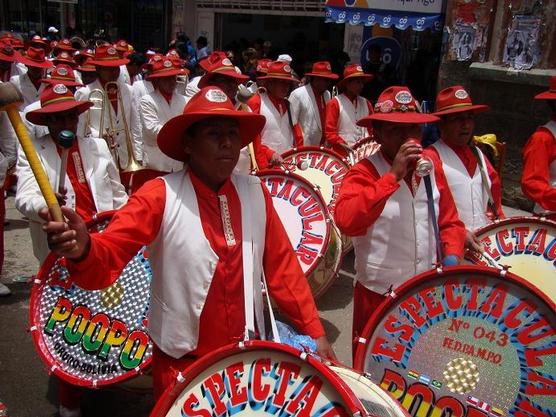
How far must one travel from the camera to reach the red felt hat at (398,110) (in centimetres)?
291

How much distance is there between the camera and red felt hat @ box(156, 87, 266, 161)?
7.63 feet

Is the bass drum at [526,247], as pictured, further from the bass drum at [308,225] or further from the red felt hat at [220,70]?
the red felt hat at [220,70]

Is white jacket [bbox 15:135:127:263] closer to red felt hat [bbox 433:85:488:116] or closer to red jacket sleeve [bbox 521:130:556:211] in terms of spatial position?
red felt hat [bbox 433:85:488:116]

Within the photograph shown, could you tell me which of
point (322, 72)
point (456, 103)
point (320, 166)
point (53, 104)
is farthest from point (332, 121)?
point (53, 104)

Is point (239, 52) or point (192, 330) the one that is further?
point (239, 52)

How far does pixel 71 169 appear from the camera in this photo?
3867 mm

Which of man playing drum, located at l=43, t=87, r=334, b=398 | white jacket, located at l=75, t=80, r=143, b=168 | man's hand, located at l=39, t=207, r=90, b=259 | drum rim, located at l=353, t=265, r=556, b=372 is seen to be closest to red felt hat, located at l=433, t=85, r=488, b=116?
drum rim, located at l=353, t=265, r=556, b=372

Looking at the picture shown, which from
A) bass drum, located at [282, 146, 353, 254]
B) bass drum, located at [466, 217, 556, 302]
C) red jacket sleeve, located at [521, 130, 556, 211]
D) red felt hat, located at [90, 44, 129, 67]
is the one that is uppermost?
red felt hat, located at [90, 44, 129, 67]

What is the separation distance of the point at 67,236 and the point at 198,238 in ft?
1.87

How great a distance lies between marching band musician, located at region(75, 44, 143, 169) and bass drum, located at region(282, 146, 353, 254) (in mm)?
1865

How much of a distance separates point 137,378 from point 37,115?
1.69 meters

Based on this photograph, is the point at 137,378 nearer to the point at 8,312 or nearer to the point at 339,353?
the point at 339,353

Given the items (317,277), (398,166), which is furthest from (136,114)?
(398,166)

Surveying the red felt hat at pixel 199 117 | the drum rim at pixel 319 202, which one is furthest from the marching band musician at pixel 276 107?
the red felt hat at pixel 199 117
